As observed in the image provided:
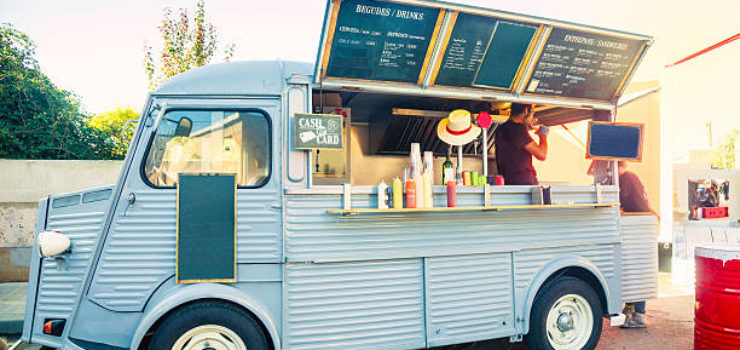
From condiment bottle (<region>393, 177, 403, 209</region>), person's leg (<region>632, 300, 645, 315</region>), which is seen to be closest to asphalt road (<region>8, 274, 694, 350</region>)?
person's leg (<region>632, 300, 645, 315</region>)

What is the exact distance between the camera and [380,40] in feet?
12.9

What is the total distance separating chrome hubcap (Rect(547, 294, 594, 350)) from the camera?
15.3ft

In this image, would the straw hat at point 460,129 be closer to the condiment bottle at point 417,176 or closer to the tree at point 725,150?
the condiment bottle at point 417,176

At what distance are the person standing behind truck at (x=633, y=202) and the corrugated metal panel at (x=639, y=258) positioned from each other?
0.56 meters

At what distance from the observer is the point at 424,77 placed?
167 inches

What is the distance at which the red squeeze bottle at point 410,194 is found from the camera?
12.9ft

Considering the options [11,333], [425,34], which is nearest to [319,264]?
[425,34]

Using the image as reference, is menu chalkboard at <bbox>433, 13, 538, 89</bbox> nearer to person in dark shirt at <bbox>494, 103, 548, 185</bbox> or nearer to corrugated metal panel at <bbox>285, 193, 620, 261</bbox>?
person in dark shirt at <bbox>494, 103, 548, 185</bbox>

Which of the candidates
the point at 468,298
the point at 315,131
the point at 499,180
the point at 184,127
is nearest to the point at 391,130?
the point at 499,180

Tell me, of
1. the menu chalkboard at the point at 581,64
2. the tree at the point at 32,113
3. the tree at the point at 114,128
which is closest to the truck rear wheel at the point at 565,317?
the menu chalkboard at the point at 581,64

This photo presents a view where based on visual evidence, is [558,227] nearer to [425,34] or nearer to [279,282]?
[425,34]

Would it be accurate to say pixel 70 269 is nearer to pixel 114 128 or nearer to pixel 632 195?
pixel 632 195

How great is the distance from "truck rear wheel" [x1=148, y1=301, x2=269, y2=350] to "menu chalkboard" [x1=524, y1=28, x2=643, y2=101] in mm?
3472

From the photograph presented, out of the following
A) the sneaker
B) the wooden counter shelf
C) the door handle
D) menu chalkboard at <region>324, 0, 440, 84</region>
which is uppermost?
menu chalkboard at <region>324, 0, 440, 84</region>
